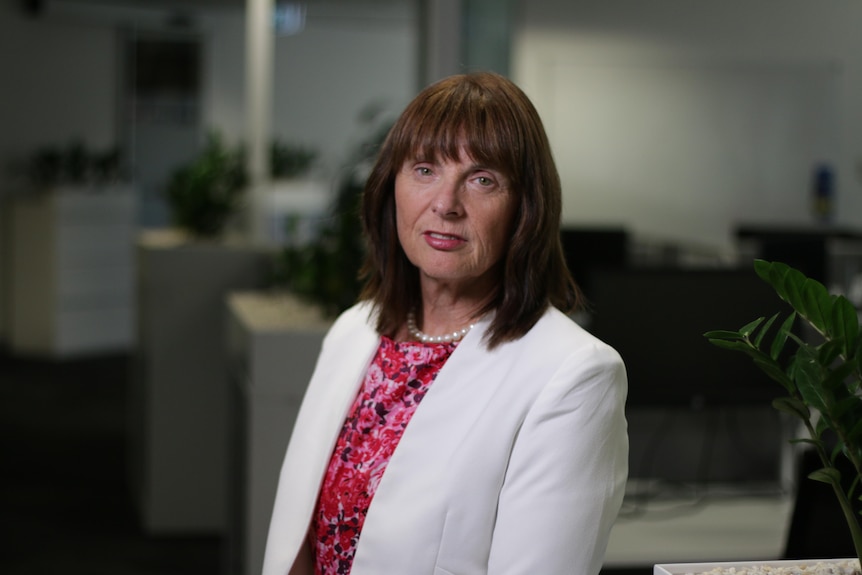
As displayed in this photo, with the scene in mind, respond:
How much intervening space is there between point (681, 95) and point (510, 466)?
4.42 metres

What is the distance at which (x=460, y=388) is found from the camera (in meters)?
1.46

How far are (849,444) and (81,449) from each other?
606 centimetres

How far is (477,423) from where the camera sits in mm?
1409

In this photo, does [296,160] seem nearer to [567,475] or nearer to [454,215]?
[454,215]

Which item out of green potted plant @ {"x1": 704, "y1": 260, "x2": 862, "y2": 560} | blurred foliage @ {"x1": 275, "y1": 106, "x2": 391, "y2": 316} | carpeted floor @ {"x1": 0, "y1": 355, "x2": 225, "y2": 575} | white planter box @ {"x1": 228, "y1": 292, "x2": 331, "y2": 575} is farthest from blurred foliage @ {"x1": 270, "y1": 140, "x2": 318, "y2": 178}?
green potted plant @ {"x1": 704, "y1": 260, "x2": 862, "y2": 560}

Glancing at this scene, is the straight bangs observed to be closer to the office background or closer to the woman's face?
the woman's face

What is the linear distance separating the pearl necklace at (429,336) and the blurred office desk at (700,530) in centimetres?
90

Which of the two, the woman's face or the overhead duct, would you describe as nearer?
the woman's face

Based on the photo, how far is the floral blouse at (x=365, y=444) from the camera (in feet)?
5.10

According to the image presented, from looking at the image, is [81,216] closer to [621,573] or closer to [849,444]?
[621,573]

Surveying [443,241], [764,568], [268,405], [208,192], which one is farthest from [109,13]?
[764,568]

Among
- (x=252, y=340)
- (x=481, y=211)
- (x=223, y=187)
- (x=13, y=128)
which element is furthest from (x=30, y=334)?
(x=481, y=211)

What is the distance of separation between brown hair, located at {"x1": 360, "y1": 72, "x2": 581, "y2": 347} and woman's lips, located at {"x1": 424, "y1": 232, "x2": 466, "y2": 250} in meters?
0.06

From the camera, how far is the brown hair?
146 cm
